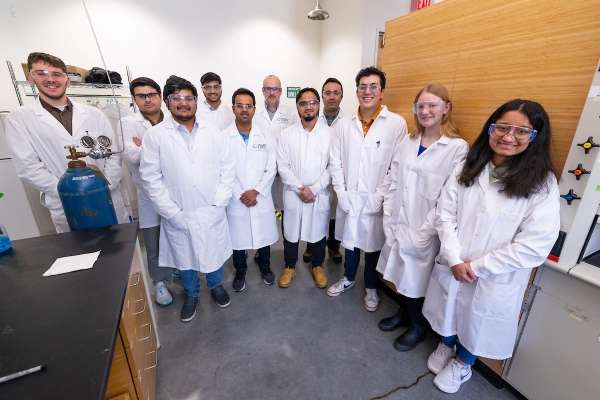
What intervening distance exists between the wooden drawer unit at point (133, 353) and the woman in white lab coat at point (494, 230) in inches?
54.3

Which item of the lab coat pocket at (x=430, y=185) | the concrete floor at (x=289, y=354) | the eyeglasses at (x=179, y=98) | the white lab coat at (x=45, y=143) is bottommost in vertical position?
the concrete floor at (x=289, y=354)

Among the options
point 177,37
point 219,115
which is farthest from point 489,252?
point 177,37

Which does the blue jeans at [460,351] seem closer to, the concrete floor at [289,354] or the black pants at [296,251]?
the concrete floor at [289,354]

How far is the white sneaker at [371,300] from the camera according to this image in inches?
82.4

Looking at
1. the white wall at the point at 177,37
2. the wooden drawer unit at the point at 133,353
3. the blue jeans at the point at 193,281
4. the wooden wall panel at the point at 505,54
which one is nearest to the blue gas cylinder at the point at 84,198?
the wooden drawer unit at the point at 133,353

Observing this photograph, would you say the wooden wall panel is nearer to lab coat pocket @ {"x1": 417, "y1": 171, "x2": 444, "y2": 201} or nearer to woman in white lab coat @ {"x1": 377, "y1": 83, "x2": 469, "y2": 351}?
woman in white lab coat @ {"x1": 377, "y1": 83, "x2": 469, "y2": 351}

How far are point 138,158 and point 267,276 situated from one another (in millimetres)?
1386

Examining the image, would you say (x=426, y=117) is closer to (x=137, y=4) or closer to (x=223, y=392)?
(x=223, y=392)

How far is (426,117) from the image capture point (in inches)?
58.4

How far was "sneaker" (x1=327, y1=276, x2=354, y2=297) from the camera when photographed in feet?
7.40

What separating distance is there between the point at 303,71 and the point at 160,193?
3.58 metres

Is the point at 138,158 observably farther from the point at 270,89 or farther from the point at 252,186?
the point at 270,89

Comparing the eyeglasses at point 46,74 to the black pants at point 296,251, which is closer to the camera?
the eyeglasses at point 46,74

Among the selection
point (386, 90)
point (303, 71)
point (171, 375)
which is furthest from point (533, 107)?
point (303, 71)
